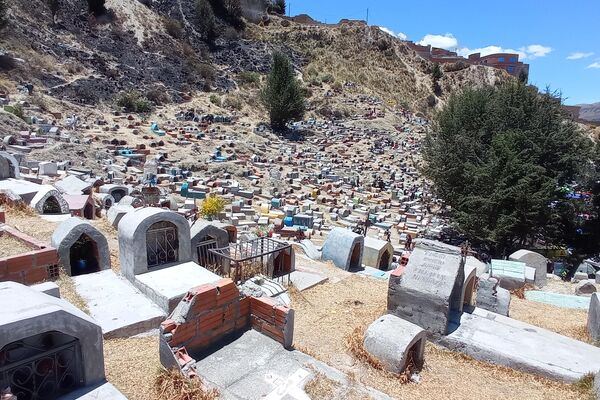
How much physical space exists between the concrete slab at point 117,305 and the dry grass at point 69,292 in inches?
3.2

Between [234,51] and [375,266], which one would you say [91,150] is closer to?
[375,266]

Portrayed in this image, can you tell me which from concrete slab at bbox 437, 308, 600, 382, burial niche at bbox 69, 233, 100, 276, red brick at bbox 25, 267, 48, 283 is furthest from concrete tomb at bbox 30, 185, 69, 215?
concrete slab at bbox 437, 308, 600, 382

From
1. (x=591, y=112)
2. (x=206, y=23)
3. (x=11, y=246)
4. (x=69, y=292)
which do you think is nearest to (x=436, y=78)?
(x=206, y=23)

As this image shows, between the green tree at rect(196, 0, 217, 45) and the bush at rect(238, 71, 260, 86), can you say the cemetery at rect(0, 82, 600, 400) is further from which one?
the green tree at rect(196, 0, 217, 45)

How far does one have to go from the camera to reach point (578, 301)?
11383mm

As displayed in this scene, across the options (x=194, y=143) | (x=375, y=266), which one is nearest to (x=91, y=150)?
(x=194, y=143)

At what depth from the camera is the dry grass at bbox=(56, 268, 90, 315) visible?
775 cm

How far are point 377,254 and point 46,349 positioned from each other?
9778 mm

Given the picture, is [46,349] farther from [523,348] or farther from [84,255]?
[523,348]

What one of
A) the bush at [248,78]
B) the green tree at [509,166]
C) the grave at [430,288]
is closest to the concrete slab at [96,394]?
the grave at [430,288]

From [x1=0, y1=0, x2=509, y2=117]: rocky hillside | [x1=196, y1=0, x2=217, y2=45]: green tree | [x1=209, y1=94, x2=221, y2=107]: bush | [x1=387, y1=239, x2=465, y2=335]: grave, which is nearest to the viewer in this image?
[x1=387, y1=239, x2=465, y2=335]: grave

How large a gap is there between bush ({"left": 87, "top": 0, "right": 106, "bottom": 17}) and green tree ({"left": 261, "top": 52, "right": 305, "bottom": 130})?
18.3m

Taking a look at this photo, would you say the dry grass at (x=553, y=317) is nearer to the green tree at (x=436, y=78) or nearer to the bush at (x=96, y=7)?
the bush at (x=96, y=7)

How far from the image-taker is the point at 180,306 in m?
6.43
